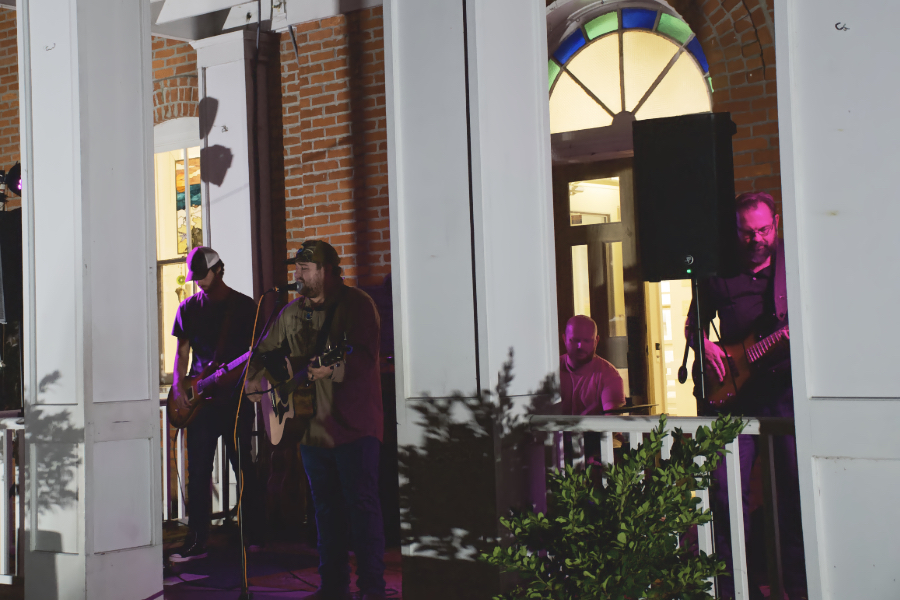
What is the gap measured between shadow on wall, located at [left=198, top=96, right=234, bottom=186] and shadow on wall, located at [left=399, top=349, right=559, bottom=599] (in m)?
3.67

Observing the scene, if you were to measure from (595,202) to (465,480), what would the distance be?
3.22 metres

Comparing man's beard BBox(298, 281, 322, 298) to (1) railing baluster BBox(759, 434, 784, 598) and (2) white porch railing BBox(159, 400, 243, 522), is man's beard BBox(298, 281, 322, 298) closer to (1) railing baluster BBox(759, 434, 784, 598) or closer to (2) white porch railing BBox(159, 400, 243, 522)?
(1) railing baluster BBox(759, 434, 784, 598)

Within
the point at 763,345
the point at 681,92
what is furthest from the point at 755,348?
the point at 681,92

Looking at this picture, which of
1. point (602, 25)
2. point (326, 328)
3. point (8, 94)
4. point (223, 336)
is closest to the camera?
Result: point (326, 328)

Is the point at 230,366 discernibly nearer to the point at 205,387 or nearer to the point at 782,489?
the point at 205,387

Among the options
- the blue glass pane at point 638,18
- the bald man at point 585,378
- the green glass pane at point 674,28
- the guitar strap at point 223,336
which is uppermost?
the blue glass pane at point 638,18

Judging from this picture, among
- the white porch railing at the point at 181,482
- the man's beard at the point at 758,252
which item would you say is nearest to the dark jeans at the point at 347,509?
the man's beard at the point at 758,252

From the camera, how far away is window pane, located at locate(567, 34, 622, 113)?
5434 mm

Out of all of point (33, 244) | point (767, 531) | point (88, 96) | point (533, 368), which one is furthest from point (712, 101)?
point (33, 244)

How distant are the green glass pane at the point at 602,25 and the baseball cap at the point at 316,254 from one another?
283 centimetres

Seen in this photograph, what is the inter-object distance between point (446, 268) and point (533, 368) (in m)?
0.49

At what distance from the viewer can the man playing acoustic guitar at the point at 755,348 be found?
363cm

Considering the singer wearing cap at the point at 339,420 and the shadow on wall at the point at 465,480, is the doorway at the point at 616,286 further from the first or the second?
the shadow on wall at the point at 465,480

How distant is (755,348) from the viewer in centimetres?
365
